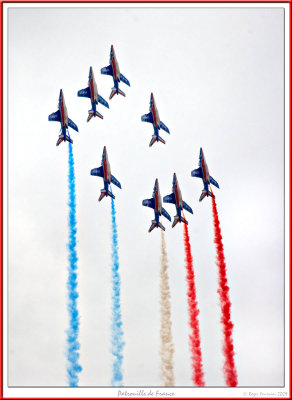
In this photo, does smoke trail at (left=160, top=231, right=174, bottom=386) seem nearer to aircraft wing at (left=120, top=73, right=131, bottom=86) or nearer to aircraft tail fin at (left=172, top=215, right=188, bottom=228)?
aircraft tail fin at (left=172, top=215, right=188, bottom=228)

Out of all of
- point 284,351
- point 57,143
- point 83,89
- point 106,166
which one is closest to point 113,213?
point 106,166

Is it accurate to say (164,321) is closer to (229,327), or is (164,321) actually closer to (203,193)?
(229,327)

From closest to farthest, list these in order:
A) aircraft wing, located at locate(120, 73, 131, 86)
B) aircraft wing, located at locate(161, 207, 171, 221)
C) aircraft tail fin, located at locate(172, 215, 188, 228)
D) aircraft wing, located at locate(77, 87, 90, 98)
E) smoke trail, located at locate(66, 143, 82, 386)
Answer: smoke trail, located at locate(66, 143, 82, 386) → aircraft wing, located at locate(77, 87, 90, 98) → aircraft tail fin, located at locate(172, 215, 188, 228) → aircraft wing, located at locate(161, 207, 171, 221) → aircraft wing, located at locate(120, 73, 131, 86)

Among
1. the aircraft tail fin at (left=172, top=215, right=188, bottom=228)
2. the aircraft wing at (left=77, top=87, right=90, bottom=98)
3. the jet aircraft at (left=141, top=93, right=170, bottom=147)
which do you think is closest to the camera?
the aircraft wing at (left=77, top=87, right=90, bottom=98)

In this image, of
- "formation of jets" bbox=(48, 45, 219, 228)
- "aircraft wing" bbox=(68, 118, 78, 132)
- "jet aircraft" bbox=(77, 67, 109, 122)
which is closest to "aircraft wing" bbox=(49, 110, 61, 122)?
"formation of jets" bbox=(48, 45, 219, 228)

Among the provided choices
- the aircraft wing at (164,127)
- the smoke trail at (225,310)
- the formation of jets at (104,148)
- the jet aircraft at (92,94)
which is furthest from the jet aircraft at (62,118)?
the smoke trail at (225,310)

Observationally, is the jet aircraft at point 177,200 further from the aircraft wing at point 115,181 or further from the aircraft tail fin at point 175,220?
the aircraft wing at point 115,181

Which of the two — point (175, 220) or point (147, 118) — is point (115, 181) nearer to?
point (175, 220)

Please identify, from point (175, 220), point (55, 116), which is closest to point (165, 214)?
point (175, 220)
